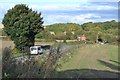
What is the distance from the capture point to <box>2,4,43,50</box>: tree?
5172cm

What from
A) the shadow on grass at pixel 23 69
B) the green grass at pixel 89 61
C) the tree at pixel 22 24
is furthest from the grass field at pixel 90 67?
the tree at pixel 22 24

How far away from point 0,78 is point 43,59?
3.72 feet

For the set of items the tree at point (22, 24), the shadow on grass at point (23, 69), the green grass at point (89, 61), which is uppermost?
the tree at point (22, 24)

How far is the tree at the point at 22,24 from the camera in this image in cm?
5172

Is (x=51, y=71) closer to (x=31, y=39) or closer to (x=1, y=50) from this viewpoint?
(x=1, y=50)

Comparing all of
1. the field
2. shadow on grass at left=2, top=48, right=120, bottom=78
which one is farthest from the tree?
shadow on grass at left=2, top=48, right=120, bottom=78

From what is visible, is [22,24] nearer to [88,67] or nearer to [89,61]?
[89,61]

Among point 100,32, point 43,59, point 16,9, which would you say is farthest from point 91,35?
point 43,59

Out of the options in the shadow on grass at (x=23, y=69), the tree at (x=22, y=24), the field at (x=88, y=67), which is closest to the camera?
the shadow on grass at (x=23, y=69)

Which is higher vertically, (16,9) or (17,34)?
(16,9)

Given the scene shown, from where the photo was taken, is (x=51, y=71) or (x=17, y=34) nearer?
(x=51, y=71)

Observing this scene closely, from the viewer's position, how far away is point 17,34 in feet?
170

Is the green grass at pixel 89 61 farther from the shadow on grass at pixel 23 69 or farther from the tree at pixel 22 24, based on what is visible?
the tree at pixel 22 24

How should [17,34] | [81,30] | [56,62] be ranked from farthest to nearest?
[81,30] < [17,34] < [56,62]
